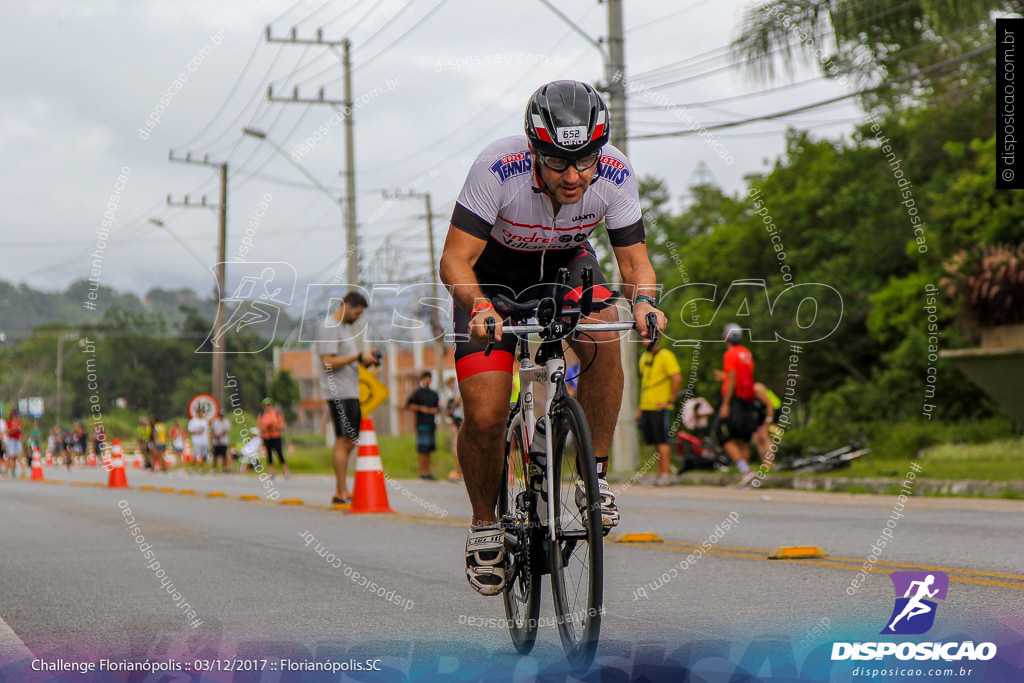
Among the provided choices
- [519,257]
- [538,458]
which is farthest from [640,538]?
[538,458]

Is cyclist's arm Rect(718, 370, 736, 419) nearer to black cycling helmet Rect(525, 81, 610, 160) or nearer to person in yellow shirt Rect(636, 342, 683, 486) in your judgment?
person in yellow shirt Rect(636, 342, 683, 486)

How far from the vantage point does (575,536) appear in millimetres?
4129

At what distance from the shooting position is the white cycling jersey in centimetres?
448

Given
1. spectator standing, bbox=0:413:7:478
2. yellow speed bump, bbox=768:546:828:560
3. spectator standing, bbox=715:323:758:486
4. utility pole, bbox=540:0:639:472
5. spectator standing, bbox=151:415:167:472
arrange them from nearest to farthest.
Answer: yellow speed bump, bbox=768:546:828:560, spectator standing, bbox=715:323:758:486, utility pole, bbox=540:0:639:472, spectator standing, bbox=151:415:167:472, spectator standing, bbox=0:413:7:478

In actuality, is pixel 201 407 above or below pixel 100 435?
above

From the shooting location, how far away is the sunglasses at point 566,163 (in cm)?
426

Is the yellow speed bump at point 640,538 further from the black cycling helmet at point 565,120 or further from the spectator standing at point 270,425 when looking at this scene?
the spectator standing at point 270,425

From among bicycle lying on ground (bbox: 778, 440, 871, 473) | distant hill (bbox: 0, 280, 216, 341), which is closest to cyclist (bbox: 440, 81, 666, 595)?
distant hill (bbox: 0, 280, 216, 341)

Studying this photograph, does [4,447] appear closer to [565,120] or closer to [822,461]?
[822,461]

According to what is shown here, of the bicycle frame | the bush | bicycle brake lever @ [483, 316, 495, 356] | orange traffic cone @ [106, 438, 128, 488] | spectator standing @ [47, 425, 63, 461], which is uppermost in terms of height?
bicycle brake lever @ [483, 316, 495, 356]

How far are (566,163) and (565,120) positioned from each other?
19 centimetres

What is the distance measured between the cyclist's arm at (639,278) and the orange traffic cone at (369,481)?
711 cm

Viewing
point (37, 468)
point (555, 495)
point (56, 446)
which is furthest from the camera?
point (56, 446)

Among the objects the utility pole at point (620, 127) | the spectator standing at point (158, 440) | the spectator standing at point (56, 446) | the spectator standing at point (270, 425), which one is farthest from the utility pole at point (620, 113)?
the spectator standing at point (56, 446)
